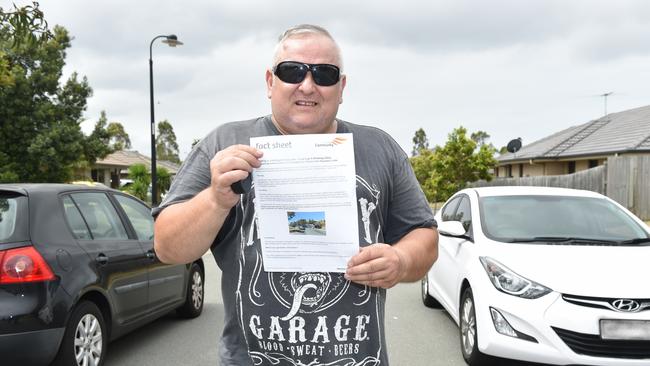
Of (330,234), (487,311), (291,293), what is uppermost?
(330,234)

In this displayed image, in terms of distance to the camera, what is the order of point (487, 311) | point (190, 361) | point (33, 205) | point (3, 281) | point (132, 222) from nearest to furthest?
point (3, 281), point (33, 205), point (487, 311), point (190, 361), point (132, 222)

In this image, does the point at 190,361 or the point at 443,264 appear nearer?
the point at 190,361

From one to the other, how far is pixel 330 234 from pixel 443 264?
182 inches

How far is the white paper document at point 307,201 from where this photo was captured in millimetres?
1605

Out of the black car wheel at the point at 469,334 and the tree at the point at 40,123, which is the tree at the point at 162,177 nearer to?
the tree at the point at 40,123

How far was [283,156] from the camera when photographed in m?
1.60

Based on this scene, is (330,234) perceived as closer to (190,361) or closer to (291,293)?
(291,293)

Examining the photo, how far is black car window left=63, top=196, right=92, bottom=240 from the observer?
431 centimetres

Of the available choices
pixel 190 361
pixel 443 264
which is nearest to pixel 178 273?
pixel 190 361

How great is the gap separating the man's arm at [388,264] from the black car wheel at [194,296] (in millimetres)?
4908

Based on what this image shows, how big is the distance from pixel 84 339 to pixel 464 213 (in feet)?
13.1

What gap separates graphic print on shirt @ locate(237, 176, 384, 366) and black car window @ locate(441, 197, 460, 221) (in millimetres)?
4983

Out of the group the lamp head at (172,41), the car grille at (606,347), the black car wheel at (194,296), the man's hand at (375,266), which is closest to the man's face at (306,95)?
the man's hand at (375,266)

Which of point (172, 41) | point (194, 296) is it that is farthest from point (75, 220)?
point (172, 41)
